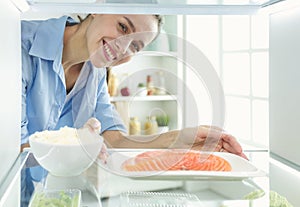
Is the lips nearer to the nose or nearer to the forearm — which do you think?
the nose

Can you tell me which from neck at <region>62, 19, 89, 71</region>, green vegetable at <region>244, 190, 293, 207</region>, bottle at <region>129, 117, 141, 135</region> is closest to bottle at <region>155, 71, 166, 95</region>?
bottle at <region>129, 117, 141, 135</region>

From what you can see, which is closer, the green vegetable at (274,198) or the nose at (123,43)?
the green vegetable at (274,198)

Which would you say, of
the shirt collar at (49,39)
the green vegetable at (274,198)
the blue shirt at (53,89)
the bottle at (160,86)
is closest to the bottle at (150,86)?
the bottle at (160,86)

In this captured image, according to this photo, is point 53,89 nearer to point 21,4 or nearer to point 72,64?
point 72,64

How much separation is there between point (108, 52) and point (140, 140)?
272 mm

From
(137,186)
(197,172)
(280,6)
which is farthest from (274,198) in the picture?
(280,6)

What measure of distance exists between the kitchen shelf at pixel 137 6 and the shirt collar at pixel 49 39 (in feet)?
0.65

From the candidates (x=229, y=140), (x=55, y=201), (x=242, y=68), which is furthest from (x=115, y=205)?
(x=242, y=68)

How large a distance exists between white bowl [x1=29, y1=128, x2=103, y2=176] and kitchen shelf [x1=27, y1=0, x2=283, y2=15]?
26 centimetres

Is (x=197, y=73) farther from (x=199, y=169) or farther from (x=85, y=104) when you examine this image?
(x=199, y=169)

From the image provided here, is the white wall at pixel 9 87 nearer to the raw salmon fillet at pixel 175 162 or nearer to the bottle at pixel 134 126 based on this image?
the raw salmon fillet at pixel 175 162

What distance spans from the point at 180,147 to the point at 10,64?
0.50 metres

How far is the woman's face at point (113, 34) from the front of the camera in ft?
3.12

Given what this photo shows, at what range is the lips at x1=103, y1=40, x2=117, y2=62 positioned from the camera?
0.99 m
